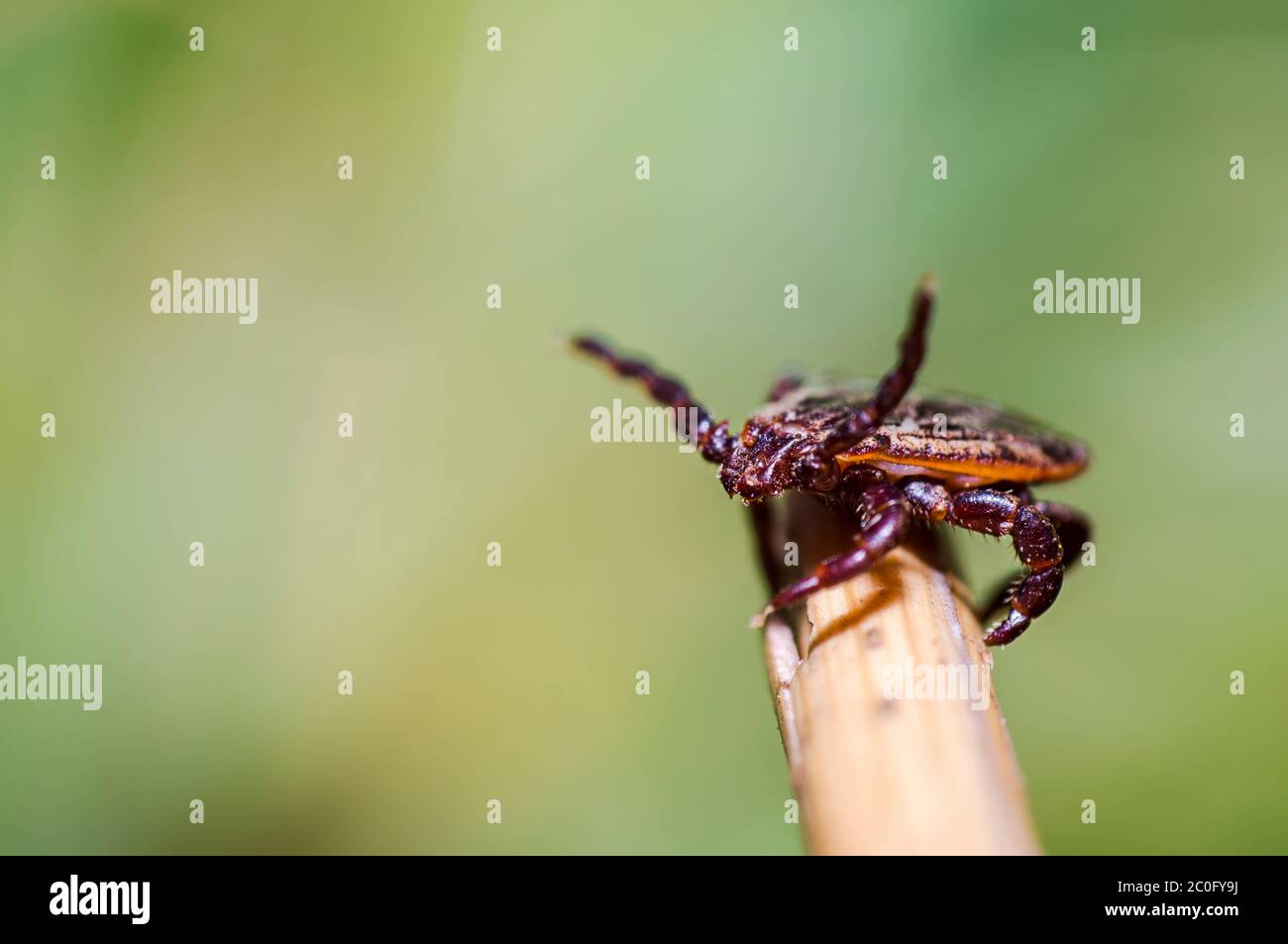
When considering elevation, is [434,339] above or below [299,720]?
above

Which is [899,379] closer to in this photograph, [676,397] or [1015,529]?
[1015,529]

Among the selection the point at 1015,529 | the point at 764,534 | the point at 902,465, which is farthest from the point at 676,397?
the point at 1015,529

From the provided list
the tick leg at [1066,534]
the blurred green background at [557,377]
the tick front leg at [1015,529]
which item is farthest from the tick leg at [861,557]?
the blurred green background at [557,377]

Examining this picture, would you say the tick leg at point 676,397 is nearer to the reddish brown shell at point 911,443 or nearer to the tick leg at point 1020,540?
the reddish brown shell at point 911,443

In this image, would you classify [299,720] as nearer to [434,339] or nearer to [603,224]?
[434,339]

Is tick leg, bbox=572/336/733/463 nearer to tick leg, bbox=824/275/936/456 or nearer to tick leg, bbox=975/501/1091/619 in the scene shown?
tick leg, bbox=824/275/936/456

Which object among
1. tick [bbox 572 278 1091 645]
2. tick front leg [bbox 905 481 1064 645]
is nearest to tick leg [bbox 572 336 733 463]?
tick [bbox 572 278 1091 645]
